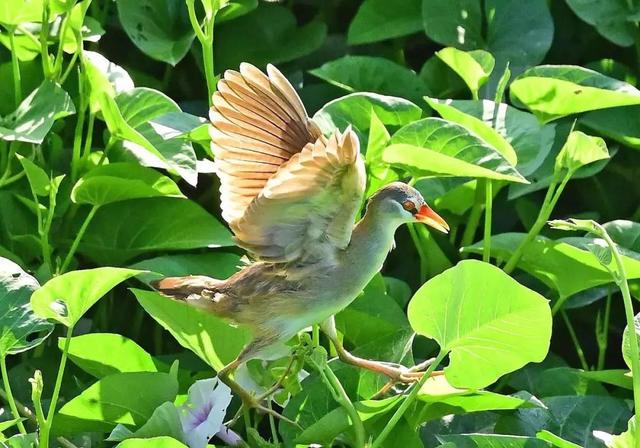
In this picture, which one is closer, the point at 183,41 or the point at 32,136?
the point at 32,136

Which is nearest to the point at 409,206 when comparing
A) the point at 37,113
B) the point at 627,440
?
the point at 627,440

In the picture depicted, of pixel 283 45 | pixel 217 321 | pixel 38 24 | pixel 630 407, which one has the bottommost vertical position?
pixel 630 407

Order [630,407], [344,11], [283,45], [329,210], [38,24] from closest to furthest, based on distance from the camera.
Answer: [329,210] → [630,407] → [38,24] → [283,45] → [344,11]

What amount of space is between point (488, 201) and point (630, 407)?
1.06 feet

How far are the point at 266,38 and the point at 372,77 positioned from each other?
0.29 m

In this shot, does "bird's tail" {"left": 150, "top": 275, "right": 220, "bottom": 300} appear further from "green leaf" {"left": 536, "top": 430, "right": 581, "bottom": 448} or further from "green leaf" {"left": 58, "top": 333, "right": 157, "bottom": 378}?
"green leaf" {"left": 536, "top": 430, "right": 581, "bottom": 448}

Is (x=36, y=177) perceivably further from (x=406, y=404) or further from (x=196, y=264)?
(x=406, y=404)

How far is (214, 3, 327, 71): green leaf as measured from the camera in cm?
220

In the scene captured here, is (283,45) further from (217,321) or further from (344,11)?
(217,321)

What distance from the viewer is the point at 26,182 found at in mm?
1844

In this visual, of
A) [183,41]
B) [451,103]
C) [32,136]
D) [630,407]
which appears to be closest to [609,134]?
[451,103]

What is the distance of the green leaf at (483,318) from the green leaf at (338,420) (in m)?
0.10

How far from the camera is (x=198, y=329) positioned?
1575 millimetres

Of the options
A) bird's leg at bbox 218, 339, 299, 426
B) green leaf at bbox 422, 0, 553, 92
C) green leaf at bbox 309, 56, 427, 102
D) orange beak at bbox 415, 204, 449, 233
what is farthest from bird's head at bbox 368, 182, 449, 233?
green leaf at bbox 422, 0, 553, 92
